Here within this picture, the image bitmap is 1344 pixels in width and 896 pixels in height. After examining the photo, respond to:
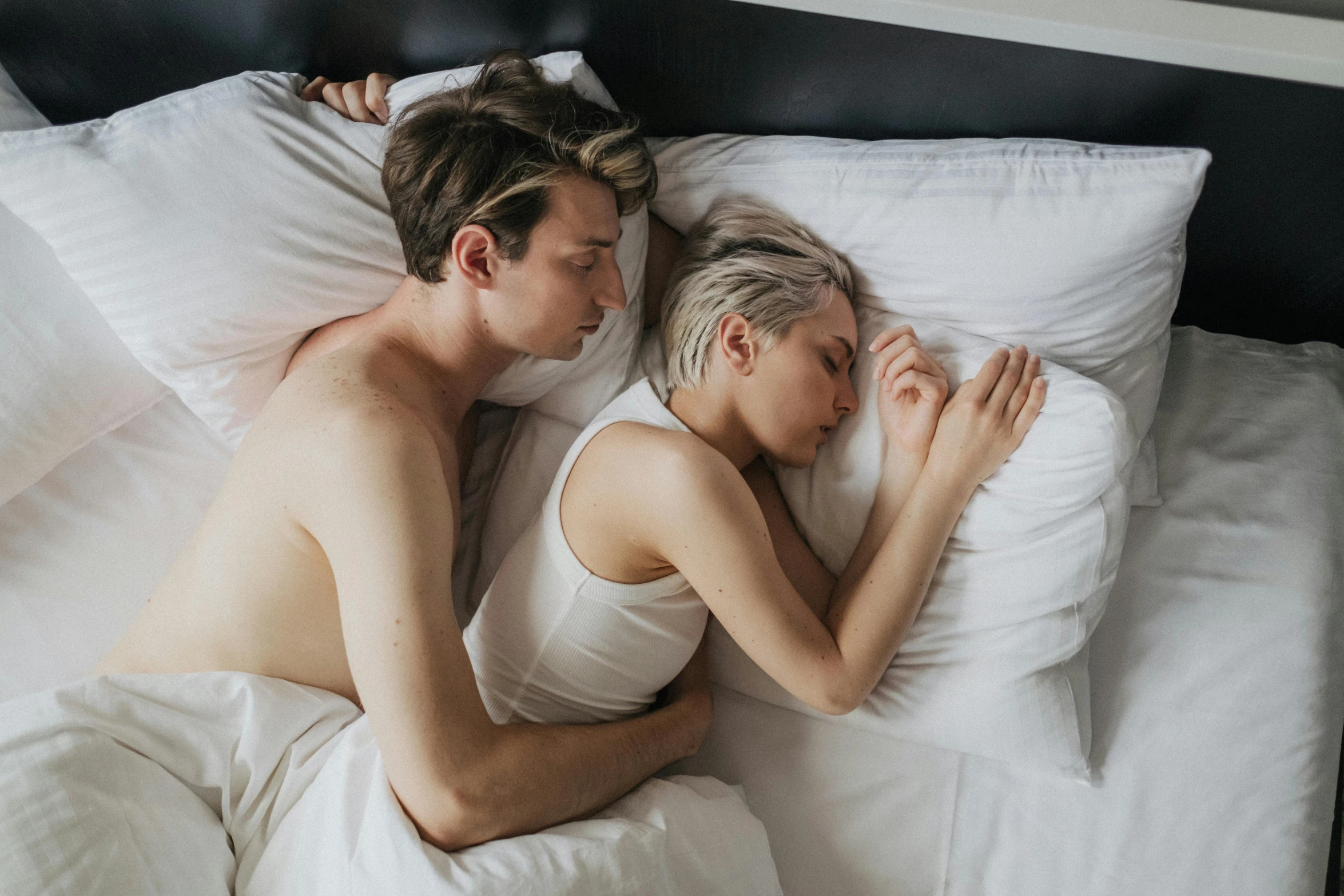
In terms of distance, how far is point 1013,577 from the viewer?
1.13m

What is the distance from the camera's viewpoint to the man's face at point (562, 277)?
3.81 feet

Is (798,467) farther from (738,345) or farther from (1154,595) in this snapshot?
(1154,595)

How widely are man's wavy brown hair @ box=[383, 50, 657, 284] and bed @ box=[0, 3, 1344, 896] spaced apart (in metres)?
0.15

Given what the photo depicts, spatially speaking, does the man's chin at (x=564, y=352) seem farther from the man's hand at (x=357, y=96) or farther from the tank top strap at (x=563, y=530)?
the man's hand at (x=357, y=96)

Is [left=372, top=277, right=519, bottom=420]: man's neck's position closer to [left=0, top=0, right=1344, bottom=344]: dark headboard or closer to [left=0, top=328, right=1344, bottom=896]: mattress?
[left=0, top=0, right=1344, bottom=344]: dark headboard

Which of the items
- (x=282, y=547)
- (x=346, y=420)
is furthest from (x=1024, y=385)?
(x=282, y=547)

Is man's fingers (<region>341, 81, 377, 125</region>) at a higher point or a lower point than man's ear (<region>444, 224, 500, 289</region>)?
higher

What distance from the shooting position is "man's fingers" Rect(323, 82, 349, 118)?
4.38 feet

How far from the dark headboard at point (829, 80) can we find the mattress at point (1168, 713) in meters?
0.18

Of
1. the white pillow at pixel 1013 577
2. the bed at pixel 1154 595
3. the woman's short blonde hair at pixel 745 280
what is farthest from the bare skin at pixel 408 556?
the white pillow at pixel 1013 577

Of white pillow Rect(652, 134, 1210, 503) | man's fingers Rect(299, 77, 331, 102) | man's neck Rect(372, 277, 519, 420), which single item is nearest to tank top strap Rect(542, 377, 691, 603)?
man's neck Rect(372, 277, 519, 420)

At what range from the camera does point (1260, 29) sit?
0.85m

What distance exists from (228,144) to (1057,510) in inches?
48.6

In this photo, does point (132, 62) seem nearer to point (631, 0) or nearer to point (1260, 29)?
point (631, 0)
